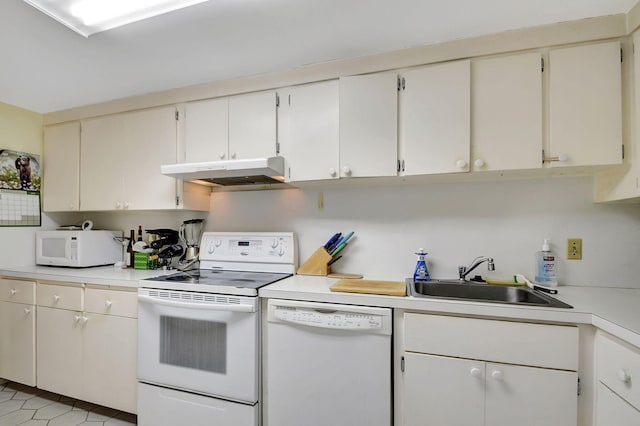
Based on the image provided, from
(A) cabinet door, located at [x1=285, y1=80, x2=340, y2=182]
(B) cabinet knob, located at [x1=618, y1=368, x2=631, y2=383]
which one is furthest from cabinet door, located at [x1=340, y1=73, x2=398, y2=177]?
(B) cabinet knob, located at [x1=618, y1=368, x2=631, y2=383]

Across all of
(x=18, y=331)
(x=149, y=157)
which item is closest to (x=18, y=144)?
(x=149, y=157)

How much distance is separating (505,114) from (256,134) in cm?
141

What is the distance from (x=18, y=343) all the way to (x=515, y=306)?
3.23 meters

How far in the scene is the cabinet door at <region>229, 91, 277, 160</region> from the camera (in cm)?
187

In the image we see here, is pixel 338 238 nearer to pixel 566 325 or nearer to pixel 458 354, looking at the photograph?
pixel 458 354

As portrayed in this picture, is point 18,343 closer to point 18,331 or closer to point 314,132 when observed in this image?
point 18,331

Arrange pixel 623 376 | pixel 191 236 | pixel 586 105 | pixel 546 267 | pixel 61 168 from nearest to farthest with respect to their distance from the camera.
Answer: pixel 623 376, pixel 586 105, pixel 546 267, pixel 191 236, pixel 61 168

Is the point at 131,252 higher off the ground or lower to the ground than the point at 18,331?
higher

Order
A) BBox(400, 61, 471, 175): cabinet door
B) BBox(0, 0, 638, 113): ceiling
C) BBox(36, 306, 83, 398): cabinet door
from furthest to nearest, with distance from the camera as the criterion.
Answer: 1. BBox(36, 306, 83, 398): cabinet door
2. BBox(400, 61, 471, 175): cabinet door
3. BBox(0, 0, 638, 113): ceiling

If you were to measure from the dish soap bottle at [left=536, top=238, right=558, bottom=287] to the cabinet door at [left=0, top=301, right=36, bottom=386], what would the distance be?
3337mm

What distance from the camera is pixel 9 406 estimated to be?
2.04m

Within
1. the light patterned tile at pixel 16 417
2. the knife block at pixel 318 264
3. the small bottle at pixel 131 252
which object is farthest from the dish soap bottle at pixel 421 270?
the light patterned tile at pixel 16 417

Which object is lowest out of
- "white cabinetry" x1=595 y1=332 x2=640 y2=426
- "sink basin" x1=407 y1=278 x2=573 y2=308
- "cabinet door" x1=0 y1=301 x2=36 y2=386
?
"cabinet door" x1=0 y1=301 x2=36 y2=386

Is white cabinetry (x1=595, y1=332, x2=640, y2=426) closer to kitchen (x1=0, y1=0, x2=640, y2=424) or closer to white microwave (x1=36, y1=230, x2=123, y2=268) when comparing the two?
kitchen (x1=0, y1=0, x2=640, y2=424)
